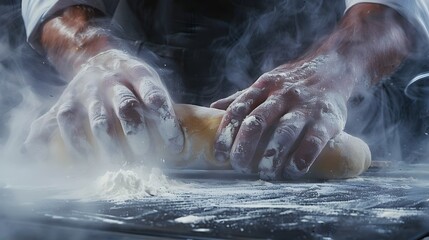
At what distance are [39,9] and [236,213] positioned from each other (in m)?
1.20

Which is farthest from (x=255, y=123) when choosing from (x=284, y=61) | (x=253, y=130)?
(x=284, y=61)

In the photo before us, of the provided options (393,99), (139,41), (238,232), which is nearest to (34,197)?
(238,232)

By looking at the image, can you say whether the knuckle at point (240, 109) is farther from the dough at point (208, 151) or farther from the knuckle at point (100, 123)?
the knuckle at point (100, 123)

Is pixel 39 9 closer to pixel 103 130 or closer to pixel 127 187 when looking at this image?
pixel 103 130

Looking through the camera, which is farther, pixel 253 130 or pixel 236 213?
pixel 253 130

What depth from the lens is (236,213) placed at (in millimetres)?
810

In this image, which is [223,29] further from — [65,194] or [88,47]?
[65,194]

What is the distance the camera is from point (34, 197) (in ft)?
3.21

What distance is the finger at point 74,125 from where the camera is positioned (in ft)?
4.04

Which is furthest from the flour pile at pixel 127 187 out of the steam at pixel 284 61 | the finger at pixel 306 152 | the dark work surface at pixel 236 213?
the steam at pixel 284 61

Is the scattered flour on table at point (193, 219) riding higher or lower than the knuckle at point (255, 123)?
lower

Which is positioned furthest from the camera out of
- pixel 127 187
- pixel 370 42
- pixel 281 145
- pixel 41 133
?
pixel 370 42

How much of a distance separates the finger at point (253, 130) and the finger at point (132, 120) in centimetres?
19

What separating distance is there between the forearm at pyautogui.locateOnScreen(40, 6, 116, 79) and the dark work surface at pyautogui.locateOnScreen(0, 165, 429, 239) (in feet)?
1.73
